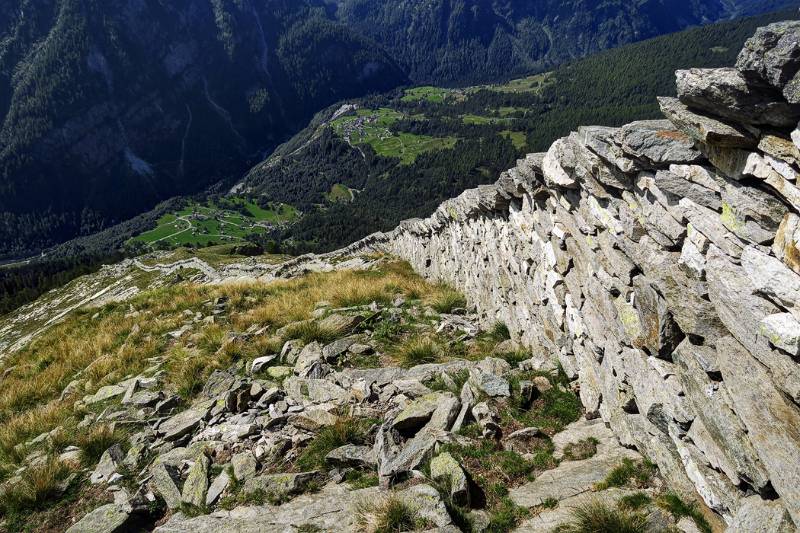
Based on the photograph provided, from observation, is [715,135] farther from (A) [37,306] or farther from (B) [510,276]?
(A) [37,306]

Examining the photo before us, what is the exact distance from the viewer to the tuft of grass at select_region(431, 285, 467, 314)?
1344cm

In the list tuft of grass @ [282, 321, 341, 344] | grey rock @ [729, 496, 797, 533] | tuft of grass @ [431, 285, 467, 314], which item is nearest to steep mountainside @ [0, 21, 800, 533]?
grey rock @ [729, 496, 797, 533]

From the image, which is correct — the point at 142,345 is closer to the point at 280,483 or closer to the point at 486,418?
the point at 280,483

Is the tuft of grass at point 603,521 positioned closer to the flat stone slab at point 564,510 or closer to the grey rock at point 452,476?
the flat stone slab at point 564,510

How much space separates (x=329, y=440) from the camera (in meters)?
6.75

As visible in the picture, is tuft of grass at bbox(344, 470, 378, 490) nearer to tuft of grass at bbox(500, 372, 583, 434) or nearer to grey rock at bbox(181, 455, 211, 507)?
grey rock at bbox(181, 455, 211, 507)

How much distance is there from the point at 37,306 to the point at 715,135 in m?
102

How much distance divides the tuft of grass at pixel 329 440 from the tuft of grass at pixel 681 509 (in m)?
3.99

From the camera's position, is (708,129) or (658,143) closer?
(708,129)

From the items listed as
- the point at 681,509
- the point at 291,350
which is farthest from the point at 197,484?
the point at 681,509

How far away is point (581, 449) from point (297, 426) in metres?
4.39

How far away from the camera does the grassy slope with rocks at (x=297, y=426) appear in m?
5.65

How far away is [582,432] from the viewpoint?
254 inches

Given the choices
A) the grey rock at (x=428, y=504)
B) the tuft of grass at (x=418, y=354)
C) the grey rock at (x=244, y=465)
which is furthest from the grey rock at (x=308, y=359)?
the grey rock at (x=428, y=504)
